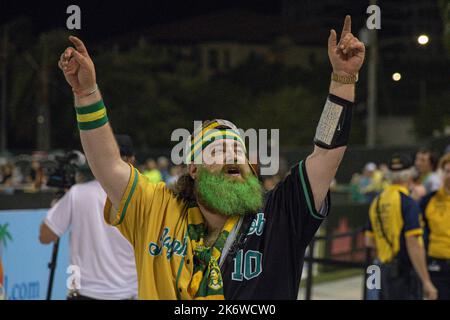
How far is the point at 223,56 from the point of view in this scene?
65875 mm

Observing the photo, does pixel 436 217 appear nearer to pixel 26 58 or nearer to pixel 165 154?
pixel 165 154

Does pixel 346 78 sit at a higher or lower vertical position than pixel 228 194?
higher

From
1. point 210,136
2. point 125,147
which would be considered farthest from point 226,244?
point 125,147

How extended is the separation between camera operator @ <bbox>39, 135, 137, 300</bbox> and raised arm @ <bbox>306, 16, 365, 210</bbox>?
2726mm

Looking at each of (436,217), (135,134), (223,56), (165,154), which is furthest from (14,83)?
(436,217)

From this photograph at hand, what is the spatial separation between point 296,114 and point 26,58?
1699cm

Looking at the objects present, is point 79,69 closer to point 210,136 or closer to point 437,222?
point 210,136

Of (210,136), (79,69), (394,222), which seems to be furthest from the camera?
(394,222)

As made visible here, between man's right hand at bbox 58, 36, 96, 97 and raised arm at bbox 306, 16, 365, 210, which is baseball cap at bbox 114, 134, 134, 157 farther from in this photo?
raised arm at bbox 306, 16, 365, 210

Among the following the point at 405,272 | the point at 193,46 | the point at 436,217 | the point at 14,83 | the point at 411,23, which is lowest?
the point at 405,272

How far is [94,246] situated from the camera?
17.4 ft

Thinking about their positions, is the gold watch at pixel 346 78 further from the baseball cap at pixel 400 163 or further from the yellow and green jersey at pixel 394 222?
the baseball cap at pixel 400 163

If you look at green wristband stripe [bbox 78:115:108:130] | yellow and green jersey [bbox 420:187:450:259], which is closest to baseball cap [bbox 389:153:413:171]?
yellow and green jersey [bbox 420:187:450:259]

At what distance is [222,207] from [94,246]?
106 inches
